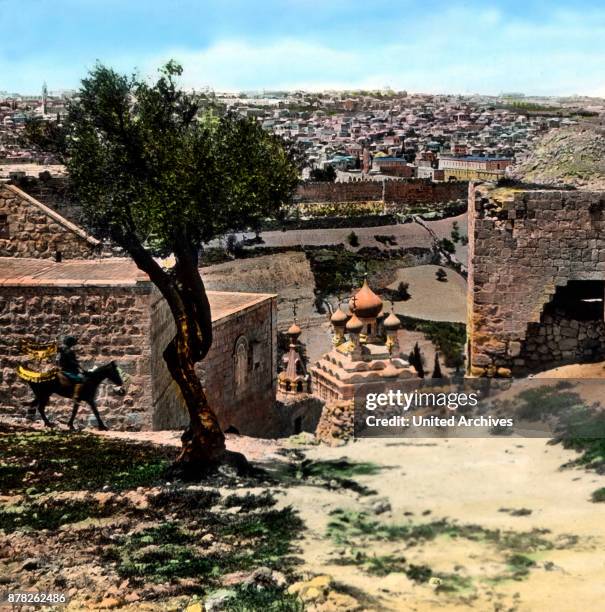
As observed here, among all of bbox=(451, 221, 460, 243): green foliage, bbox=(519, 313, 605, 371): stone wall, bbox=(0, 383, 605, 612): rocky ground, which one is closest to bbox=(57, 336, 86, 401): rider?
bbox=(0, 383, 605, 612): rocky ground

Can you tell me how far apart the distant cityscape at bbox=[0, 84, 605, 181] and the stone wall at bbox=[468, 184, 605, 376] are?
133 ft

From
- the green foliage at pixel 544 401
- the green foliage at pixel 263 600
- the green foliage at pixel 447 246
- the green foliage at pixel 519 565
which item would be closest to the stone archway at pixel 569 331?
the green foliage at pixel 544 401

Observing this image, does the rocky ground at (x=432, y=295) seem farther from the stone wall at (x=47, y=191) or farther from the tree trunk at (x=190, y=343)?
the tree trunk at (x=190, y=343)

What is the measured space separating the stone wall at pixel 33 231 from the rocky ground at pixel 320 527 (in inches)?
147

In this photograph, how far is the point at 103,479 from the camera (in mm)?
8297

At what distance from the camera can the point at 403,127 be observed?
467 feet

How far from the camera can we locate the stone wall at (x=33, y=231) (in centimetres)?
1226

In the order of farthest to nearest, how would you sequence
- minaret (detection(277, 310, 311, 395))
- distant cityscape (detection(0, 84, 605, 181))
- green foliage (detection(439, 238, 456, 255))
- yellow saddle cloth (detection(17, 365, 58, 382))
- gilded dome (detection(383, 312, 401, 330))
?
distant cityscape (detection(0, 84, 605, 181)) < green foliage (detection(439, 238, 456, 255)) < minaret (detection(277, 310, 311, 395)) < gilded dome (detection(383, 312, 401, 330)) < yellow saddle cloth (detection(17, 365, 58, 382))

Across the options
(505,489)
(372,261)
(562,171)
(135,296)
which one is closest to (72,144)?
(135,296)

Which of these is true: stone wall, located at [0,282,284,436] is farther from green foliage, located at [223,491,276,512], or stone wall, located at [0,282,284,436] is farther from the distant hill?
the distant hill

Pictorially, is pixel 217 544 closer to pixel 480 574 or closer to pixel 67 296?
pixel 480 574

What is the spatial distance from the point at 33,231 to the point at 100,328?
2.54m

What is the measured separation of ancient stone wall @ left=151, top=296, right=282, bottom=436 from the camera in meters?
11.2

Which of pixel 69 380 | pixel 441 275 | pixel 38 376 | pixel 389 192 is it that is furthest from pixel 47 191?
pixel 389 192
